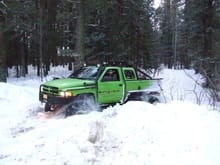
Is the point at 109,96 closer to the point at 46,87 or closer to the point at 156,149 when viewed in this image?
the point at 46,87

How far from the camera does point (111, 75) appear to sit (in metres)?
12.4

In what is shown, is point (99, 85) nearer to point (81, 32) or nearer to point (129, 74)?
point (129, 74)

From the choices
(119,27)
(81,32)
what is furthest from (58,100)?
(119,27)

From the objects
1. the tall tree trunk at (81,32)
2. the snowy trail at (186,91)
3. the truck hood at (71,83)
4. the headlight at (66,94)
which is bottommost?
the snowy trail at (186,91)

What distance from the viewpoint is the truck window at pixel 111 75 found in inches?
481

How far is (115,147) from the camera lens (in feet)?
22.9

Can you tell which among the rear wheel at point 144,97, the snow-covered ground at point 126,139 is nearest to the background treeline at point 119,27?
the rear wheel at point 144,97

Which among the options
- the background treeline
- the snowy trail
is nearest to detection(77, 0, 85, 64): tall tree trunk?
the background treeline

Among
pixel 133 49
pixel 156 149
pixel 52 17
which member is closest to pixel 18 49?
pixel 52 17

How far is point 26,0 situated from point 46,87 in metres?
23.5

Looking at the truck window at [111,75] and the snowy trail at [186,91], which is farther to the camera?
the truck window at [111,75]

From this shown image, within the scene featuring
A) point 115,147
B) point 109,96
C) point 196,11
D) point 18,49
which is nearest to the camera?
point 115,147

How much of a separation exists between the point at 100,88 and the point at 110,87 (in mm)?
456

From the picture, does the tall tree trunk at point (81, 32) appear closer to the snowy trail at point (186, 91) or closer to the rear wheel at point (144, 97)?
the snowy trail at point (186, 91)
